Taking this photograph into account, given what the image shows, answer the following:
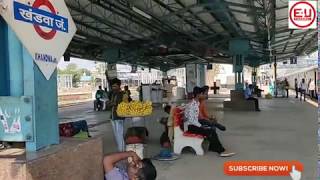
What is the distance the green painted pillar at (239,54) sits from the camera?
69.4 feet

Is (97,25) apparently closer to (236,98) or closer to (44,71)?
(236,98)

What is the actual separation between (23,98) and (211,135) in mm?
5834

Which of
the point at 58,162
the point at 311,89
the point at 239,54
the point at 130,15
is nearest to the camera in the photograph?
the point at 58,162

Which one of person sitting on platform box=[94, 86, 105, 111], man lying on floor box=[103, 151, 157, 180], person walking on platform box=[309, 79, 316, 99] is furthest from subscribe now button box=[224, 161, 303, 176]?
person walking on platform box=[309, 79, 316, 99]

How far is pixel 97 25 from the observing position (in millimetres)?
19109

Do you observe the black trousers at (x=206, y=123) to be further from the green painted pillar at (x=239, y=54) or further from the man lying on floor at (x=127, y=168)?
the green painted pillar at (x=239, y=54)

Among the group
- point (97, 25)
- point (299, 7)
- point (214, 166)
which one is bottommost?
point (214, 166)

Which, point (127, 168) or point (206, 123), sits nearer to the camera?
point (127, 168)

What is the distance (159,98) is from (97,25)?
7.14 m

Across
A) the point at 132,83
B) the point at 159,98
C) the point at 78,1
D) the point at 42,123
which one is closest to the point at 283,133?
the point at 78,1

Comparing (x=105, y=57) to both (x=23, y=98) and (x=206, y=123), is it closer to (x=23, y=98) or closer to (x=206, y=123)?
(x=206, y=123)

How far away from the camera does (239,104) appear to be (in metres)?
19.8

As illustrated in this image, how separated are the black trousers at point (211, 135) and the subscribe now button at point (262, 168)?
0.97 metres

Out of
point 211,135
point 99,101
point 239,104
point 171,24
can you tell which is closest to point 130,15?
point 171,24
